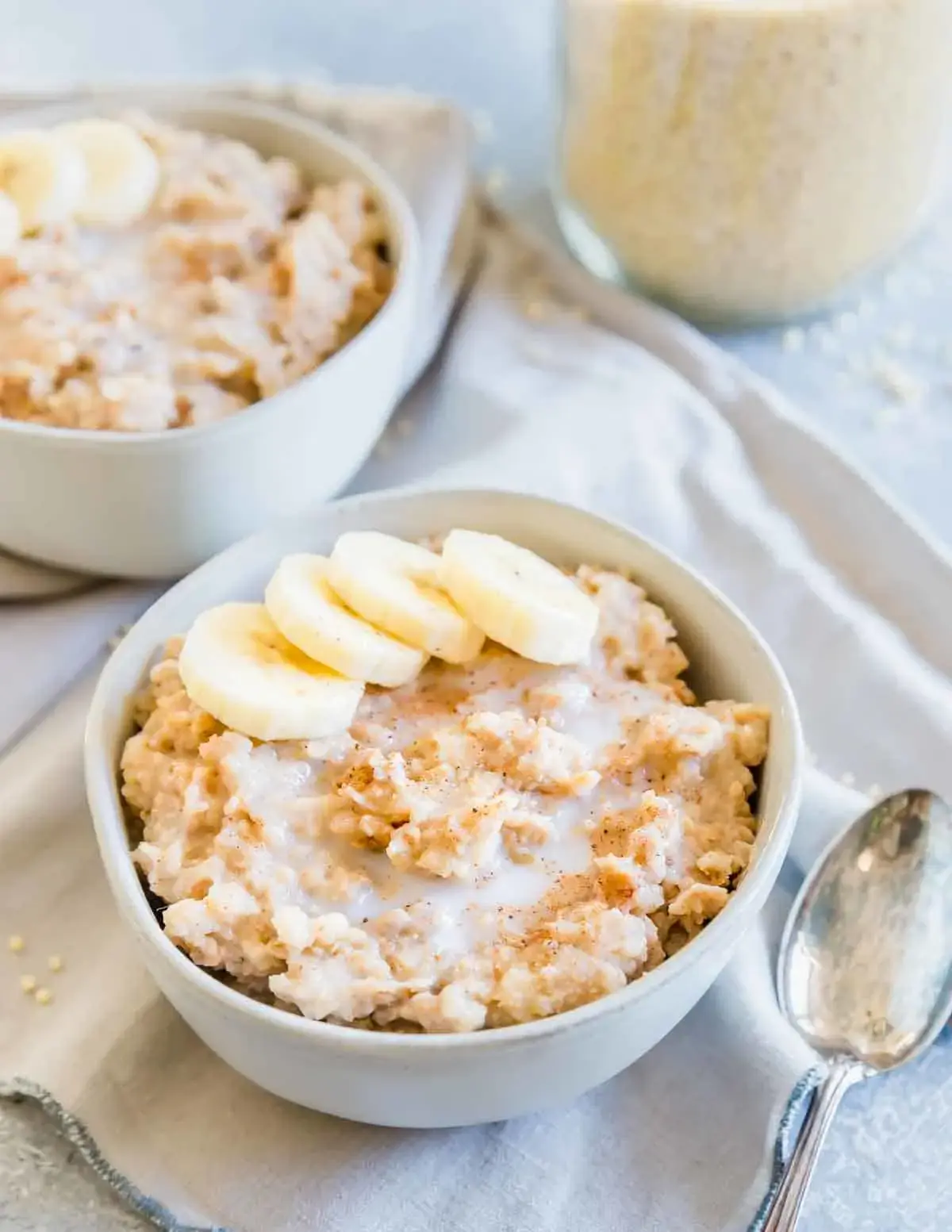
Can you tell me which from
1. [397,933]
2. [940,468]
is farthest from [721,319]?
[397,933]

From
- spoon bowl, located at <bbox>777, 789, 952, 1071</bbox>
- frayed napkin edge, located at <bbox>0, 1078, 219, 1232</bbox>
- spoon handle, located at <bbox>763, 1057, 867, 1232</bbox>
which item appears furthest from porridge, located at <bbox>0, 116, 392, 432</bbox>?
spoon handle, located at <bbox>763, 1057, 867, 1232</bbox>

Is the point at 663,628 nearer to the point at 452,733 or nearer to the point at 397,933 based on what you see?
the point at 452,733

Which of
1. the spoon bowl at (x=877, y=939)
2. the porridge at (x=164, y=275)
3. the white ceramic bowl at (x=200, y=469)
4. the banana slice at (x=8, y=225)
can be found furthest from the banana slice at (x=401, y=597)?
the banana slice at (x=8, y=225)

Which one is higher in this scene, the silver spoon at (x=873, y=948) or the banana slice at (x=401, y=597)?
the banana slice at (x=401, y=597)

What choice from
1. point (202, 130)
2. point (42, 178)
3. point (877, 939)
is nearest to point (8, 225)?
point (42, 178)

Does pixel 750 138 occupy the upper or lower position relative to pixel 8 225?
upper

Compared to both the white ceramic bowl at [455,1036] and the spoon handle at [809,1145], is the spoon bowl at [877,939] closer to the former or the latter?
the spoon handle at [809,1145]

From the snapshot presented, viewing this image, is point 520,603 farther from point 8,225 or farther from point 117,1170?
point 8,225
